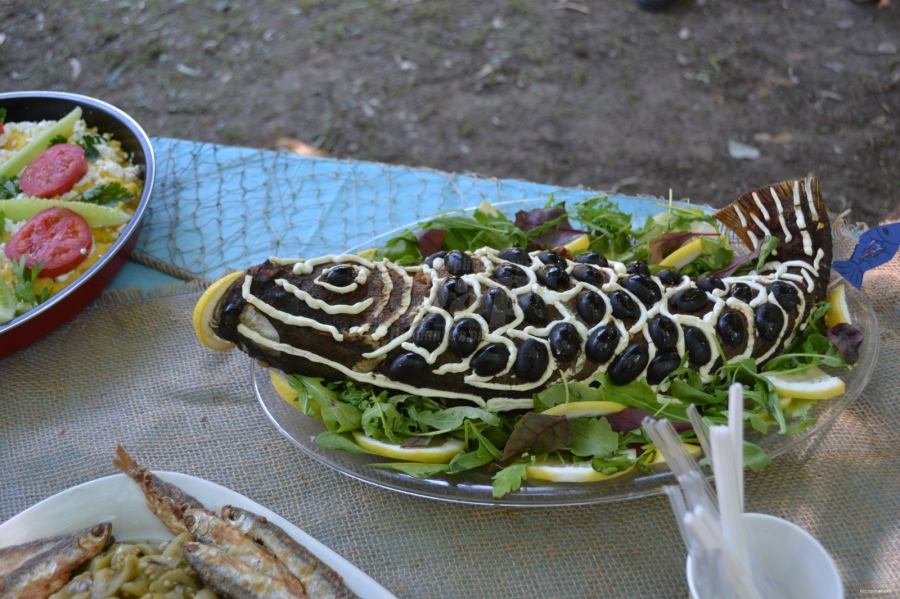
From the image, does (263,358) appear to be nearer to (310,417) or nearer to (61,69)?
(310,417)

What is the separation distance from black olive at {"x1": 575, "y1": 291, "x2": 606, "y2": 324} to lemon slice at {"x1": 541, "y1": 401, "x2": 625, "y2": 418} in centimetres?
23

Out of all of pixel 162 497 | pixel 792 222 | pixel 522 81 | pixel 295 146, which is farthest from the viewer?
pixel 522 81

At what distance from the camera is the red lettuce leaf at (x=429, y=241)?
2512 millimetres

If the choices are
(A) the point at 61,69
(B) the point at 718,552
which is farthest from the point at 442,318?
(A) the point at 61,69

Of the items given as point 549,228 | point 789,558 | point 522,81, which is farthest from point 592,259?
point 522,81

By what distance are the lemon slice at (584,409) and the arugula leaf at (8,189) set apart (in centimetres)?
223

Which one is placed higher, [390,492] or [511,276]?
[511,276]

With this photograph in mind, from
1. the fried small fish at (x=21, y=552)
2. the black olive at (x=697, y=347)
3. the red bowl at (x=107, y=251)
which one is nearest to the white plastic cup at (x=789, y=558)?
the black olive at (x=697, y=347)

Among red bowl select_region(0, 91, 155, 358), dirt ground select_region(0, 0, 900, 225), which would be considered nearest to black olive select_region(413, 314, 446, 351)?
red bowl select_region(0, 91, 155, 358)

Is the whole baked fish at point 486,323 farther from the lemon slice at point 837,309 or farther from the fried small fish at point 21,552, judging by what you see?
the fried small fish at point 21,552

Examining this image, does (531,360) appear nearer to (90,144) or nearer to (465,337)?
(465,337)

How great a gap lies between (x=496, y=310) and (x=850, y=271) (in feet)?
3.70

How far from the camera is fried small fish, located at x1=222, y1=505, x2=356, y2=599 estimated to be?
1652 mm

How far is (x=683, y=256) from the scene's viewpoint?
7.89 ft
